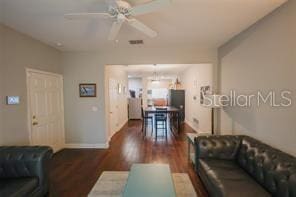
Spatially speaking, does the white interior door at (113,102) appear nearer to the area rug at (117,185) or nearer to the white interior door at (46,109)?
the white interior door at (46,109)

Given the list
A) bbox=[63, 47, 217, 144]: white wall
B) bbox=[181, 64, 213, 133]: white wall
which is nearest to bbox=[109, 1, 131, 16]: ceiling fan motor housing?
bbox=[63, 47, 217, 144]: white wall

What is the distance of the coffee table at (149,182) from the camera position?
225 centimetres

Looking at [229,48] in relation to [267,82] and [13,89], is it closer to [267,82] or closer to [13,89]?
[267,82]

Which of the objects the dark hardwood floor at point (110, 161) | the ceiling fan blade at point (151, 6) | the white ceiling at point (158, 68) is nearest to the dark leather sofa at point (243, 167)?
the dark hardwood floor at point (110, 161)

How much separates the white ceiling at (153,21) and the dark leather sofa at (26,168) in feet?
6.57

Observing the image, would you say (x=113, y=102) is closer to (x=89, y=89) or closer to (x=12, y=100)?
(x=89, y=89)

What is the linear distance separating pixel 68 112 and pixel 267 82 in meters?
4.79

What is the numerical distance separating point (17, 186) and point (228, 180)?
2.60m

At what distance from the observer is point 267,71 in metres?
3.01

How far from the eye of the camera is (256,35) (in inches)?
132

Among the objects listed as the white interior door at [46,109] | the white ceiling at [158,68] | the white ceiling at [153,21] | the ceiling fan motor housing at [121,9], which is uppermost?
the white ceiling at [153,21]

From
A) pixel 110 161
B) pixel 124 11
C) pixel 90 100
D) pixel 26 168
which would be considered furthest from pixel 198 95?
pixel 26 168

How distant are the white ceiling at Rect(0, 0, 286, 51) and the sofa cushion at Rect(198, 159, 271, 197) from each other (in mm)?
2299

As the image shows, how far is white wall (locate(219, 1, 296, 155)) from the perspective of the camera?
8.27 ft
